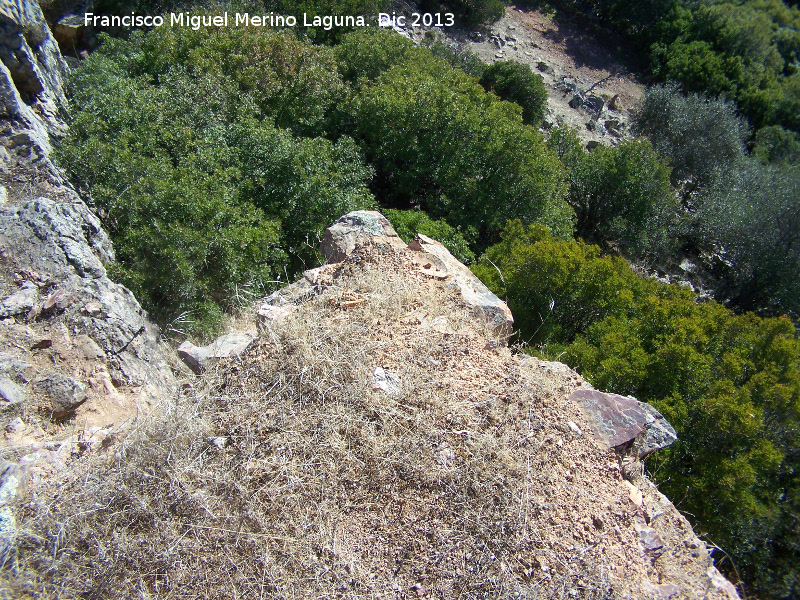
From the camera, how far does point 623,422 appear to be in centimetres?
475

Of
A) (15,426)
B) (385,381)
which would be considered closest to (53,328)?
(15,426)

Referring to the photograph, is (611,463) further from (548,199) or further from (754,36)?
(754,36)

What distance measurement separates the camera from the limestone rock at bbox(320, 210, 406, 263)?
6570 millimetres

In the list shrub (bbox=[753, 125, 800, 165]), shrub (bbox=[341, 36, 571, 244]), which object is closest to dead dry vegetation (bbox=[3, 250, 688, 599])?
shrub (bbox=[341, 36, 571, 244])

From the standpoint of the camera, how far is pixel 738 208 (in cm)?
1983

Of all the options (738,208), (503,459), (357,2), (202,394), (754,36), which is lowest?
(738,208)

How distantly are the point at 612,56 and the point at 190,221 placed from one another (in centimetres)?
3204

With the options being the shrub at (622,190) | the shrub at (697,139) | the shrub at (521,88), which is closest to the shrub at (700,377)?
the shrub at (622,190)

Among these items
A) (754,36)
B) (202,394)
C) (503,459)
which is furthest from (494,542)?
(754,36)

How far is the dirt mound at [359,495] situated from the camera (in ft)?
11.5

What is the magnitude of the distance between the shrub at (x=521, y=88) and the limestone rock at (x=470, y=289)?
1708 centimetres

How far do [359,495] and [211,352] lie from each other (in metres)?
2.24

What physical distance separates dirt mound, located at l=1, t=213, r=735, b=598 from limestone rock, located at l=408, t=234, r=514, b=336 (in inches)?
37.5

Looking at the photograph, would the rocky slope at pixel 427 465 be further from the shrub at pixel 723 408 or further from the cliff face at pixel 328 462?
the shrub at pixel 723 408
